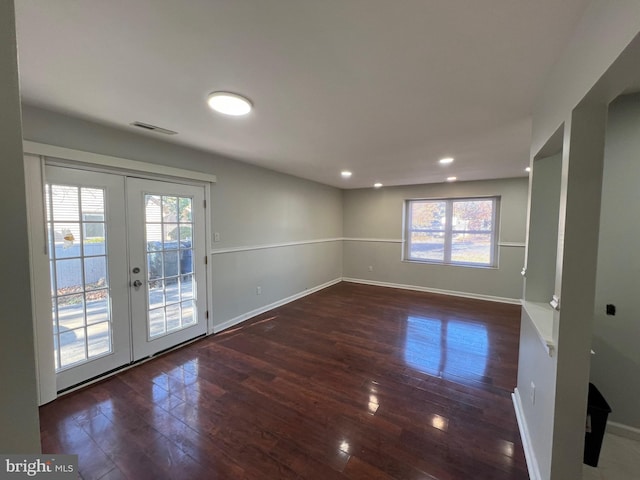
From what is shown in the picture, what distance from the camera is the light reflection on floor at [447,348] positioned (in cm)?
262

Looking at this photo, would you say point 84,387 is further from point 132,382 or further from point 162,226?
point 162,226

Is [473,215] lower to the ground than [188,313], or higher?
higher

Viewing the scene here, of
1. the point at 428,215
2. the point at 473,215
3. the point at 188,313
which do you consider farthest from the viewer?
the point at 428,215

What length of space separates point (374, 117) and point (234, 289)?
2.90 m

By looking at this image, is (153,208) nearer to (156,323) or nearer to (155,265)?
(155,265)

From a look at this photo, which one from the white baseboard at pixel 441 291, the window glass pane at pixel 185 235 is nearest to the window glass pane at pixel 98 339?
the window glass pane at pixel 185 235

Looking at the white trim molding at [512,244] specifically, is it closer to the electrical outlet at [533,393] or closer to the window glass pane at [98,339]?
the electrical outlet at [533,393]

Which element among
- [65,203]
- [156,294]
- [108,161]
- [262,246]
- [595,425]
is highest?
[108,161]

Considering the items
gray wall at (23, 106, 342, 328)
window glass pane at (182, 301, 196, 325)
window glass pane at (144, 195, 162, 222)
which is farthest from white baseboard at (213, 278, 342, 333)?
window glass pane at (144, 195, 162, 222)

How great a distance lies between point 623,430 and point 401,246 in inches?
168

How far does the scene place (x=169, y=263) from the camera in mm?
2977

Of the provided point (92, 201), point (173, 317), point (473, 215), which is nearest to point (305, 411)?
point (173, 317)

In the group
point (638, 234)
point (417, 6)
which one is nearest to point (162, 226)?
point (417, 6)

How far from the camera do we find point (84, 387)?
2.31m
